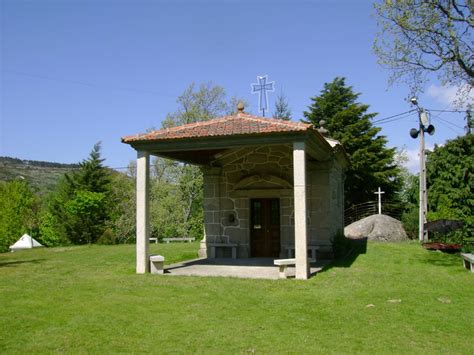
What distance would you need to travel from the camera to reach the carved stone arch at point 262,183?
45.4 ft

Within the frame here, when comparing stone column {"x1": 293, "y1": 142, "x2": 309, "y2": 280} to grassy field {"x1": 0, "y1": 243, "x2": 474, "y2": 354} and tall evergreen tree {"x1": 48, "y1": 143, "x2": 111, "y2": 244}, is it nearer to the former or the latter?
grassy field {"x1": 0, "y1": 243, "x2": 474, "y2": 354}

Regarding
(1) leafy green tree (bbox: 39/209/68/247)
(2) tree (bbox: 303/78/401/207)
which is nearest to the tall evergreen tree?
(1) leafy green tree (bbox: 39/209/68/247)

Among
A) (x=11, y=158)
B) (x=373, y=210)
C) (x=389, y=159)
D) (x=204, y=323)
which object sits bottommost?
(x=204, y=323)

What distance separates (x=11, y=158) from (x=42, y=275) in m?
57.6

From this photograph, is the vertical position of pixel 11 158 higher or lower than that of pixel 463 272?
higher

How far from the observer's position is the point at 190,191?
32.3m

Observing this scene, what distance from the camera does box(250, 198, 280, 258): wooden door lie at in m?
14.3

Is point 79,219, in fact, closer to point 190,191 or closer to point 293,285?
point 190,191

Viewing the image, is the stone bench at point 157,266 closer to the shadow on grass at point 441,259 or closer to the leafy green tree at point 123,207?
the shadow on grass at point 441,259

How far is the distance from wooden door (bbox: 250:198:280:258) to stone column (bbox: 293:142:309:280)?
4.17 meters

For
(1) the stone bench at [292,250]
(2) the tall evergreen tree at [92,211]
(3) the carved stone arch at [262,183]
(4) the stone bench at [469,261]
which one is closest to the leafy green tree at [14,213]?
(2) the tall evergreen tree at [92,211]

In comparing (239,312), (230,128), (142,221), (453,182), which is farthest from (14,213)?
(239,312)

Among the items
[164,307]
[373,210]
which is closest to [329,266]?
[164,307]

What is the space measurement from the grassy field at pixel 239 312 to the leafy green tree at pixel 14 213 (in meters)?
38.0
